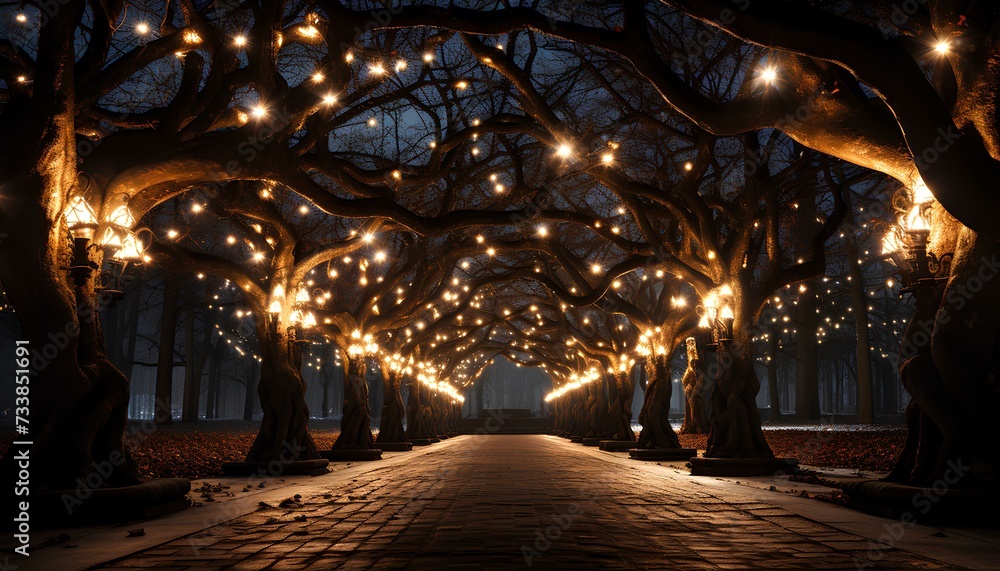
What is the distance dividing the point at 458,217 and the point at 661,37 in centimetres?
563

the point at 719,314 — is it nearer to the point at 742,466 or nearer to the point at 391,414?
the point at 742,466

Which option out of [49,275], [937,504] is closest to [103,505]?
[49,275]

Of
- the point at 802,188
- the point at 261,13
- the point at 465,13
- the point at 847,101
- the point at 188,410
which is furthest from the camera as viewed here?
the point at 188,410

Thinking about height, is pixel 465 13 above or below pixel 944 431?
above

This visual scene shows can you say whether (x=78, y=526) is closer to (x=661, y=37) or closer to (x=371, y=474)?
(x=371, y=474)

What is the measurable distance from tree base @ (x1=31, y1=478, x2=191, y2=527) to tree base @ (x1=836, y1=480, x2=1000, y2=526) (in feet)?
25.4

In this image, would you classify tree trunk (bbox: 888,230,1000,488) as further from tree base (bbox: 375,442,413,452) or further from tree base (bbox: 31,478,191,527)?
tree base (bbox: 375,442,413,452)

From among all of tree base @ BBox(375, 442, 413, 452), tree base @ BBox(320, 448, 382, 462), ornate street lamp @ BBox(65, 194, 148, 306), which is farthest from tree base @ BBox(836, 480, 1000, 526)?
tree base @ BBox(375, 442, 413, 452)

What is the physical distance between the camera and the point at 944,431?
22.7 ft

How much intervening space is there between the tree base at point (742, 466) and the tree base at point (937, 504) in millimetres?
5814

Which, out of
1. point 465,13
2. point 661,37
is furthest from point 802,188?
point 465,13

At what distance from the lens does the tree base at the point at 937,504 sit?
6.52 meters

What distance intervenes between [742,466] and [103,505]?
34.7ft

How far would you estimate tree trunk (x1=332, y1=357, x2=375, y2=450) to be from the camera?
20.3 m
